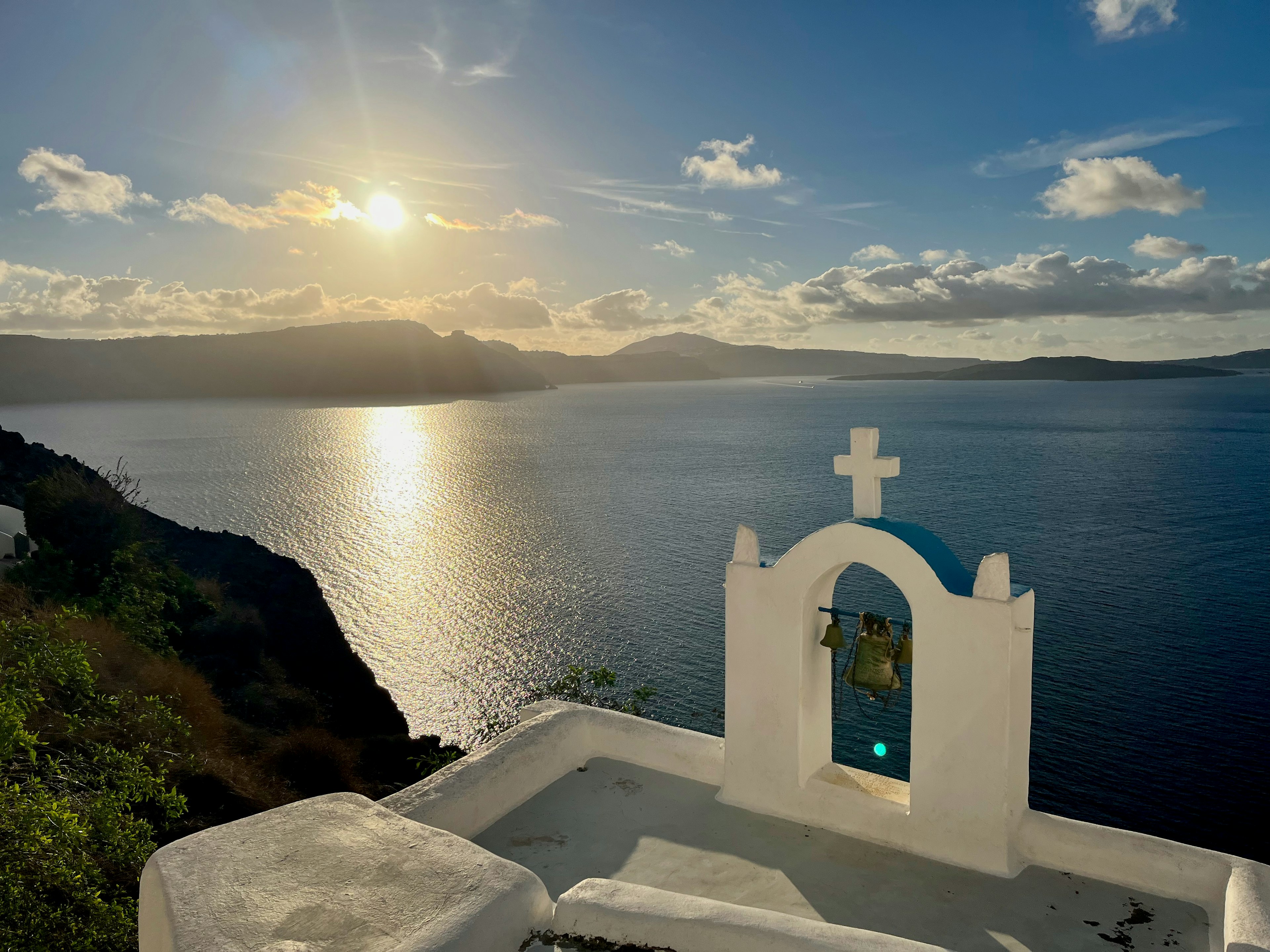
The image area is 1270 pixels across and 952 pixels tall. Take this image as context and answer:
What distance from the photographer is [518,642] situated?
37438 mm

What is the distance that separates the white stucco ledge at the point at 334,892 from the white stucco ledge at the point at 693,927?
20 cm

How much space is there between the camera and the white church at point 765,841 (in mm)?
3699

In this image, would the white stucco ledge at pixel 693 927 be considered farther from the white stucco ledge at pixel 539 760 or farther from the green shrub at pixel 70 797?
the green shrub at pixel 70 797

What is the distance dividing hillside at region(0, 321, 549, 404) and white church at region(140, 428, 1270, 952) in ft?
631

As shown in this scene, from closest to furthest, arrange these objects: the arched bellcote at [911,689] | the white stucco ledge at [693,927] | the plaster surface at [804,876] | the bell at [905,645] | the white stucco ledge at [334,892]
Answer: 1. the white stucco ledge at [334,892]
2. the white stucco ledge at [693,927]
3. the plaster surface at [804,876]
4. the arched bellcote at [911,689]
5. the bell at [905,645]

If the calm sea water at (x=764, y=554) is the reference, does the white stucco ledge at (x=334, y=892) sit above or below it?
above

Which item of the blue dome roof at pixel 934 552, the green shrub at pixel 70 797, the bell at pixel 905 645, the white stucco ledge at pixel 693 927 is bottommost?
the green shrub at pixel 70 797

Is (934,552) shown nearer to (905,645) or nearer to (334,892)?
(905,645)

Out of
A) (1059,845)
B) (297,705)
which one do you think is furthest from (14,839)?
(297,705)

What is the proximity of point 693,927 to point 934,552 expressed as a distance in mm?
2923

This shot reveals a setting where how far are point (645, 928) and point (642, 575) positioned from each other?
40.1m

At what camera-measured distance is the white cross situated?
5961mm

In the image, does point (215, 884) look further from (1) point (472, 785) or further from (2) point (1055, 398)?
(2) point (1055, 398)

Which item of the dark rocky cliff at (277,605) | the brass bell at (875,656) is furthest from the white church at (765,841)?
the dark rocky cliff at (277,605)
